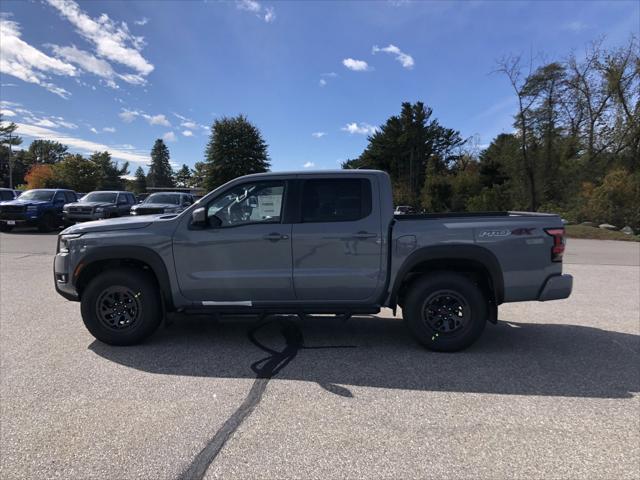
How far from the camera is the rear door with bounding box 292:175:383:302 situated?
4.59 meters

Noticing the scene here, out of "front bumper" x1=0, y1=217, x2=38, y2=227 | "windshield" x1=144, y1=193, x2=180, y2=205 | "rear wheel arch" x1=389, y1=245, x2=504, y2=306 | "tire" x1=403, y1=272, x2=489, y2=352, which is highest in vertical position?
"windshield" x1=144, y1=193, x2=180, y2=205

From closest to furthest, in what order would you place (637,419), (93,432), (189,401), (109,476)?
(109,476) < (93,432) < (637,419) < (189,401)

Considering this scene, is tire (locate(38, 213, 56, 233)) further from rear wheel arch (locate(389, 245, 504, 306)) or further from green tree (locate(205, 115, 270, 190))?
green tree (locate(205, 115, 270, 190))

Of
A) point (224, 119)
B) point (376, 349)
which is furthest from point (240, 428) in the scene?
point (224, 119)

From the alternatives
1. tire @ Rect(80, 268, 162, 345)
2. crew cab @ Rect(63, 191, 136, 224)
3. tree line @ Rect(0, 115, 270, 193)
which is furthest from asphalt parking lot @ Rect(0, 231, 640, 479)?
tree line @ Rect(0, 115, 270, 193)

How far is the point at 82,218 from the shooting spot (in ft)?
62.4

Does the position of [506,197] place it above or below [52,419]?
above

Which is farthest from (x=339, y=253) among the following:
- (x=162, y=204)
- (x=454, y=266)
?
(x=162, y=204)

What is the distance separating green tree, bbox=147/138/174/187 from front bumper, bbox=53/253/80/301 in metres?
134

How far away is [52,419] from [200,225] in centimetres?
222

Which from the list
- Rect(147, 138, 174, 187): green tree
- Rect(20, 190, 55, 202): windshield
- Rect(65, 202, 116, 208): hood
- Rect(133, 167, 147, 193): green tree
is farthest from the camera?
Rect(147, 138, 174, 187): green tree

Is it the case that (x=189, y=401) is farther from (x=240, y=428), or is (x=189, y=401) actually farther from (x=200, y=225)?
(x=200, y=225)

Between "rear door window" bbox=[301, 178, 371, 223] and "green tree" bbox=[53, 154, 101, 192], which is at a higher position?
"green tree" bbox=[53, 154, 101, 192]

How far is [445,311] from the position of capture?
4645mm
